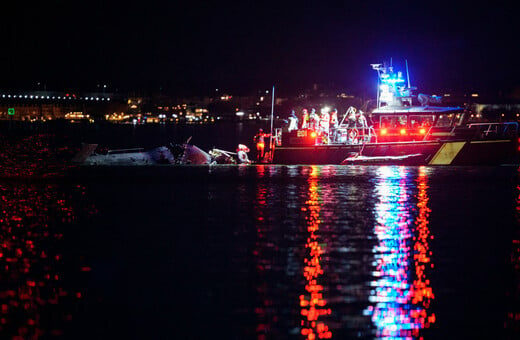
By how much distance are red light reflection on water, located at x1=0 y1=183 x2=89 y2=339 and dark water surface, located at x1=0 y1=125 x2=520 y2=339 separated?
0.10 feet

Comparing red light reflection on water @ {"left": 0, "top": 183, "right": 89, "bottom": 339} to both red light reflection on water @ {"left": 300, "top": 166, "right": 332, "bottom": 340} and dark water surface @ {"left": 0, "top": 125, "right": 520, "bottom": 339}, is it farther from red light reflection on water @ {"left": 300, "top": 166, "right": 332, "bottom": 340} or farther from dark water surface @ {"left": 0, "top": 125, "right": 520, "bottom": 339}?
red light reflection on water @ {"left": 300, "top": 166, "right": 332, "bottom": 340}

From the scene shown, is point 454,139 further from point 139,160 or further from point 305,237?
point 305,237

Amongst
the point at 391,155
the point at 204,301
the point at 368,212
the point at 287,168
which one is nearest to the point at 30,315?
the point at 204,301

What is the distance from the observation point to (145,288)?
7.69 meters

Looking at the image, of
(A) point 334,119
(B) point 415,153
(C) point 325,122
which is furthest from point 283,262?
(A) point 334,119

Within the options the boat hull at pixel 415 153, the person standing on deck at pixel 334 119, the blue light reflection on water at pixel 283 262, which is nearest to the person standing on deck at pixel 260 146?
the boat hull at pixel 415 153

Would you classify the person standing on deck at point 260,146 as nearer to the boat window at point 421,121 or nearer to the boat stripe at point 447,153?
the boat window at point 421,121

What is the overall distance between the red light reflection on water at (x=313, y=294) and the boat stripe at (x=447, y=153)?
515 inches

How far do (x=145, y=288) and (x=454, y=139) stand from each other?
61.6ft

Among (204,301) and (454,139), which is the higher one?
(454,139)

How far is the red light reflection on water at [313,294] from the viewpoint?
6301mm

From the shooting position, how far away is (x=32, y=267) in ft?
28.6

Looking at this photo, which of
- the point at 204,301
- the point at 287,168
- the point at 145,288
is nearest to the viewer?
the point at 204,301

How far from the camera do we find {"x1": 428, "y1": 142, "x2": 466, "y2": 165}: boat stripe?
24125mm
